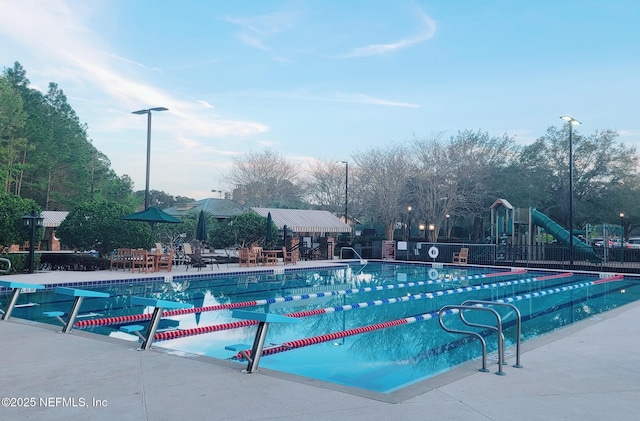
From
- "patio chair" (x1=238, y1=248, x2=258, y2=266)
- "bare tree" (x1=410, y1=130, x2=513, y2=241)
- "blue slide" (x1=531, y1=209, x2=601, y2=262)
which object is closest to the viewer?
"patio chair" (x1=238, y1=248, x2=258, y2=266)

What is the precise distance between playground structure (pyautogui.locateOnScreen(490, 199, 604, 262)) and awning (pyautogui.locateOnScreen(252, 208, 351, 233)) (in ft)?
33.1

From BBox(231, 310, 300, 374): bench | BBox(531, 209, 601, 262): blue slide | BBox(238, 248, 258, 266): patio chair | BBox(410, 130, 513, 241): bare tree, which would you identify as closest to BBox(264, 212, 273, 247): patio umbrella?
BBox(238, 248, 258, 266): patio chair

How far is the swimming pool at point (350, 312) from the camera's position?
23.0 feet

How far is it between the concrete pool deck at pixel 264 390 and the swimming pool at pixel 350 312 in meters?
0.85

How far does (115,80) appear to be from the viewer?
21.2m

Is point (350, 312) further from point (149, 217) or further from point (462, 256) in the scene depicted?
point (462, 256)

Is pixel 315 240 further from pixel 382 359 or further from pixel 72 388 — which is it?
pixel 72 388

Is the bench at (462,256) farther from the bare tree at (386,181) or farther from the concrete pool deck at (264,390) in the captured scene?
the concrete pool deck at (264,390)

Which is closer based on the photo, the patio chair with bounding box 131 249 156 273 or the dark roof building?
the patio chair with bounding box 131 249 156 273

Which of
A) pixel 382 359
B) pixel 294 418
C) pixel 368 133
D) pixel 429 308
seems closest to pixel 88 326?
pixel 382 359

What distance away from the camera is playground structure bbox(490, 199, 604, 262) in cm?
2512

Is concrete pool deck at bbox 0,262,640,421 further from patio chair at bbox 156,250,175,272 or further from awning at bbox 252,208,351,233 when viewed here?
awning at bbox 252,208,351,233

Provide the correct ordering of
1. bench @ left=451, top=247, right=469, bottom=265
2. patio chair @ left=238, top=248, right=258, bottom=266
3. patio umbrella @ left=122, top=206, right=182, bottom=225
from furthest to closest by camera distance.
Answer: bench @ left=451, top=247, right=469, bottom=265 < patio chair @ left=238, top=248, right=258, bottom=266 < patio umbrella @ left=122, top=206, right=182, bottom=225

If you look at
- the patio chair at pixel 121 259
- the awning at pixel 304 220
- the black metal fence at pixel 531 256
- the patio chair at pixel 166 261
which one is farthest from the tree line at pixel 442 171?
the patio chair at pixel 166 261
